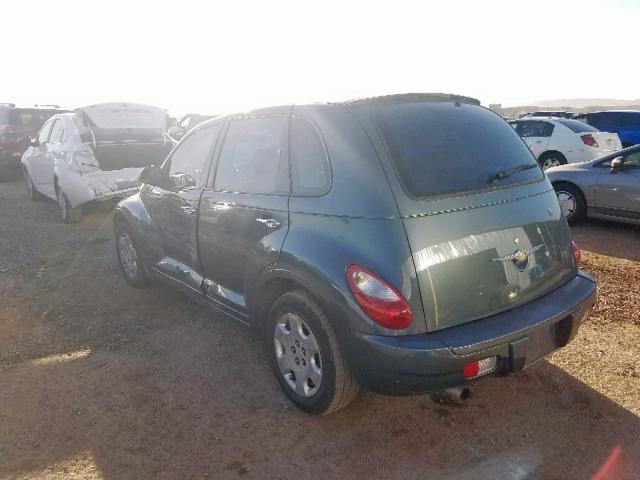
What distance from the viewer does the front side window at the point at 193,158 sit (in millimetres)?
3688

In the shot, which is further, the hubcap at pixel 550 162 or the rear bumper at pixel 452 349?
the hubcap at pixel 550 162

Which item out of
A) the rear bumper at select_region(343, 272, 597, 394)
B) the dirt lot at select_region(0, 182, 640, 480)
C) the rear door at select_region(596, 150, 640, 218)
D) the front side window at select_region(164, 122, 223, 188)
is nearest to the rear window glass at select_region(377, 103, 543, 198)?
the rear bumper at select_region(343, 272, 597, 394)

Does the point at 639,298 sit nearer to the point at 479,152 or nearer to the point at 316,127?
the point at 479,152

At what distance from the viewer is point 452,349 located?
229 cm

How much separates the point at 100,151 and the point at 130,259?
2.98 m

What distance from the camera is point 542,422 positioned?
2822mm

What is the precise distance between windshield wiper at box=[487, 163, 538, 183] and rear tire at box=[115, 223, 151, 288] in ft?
11.1

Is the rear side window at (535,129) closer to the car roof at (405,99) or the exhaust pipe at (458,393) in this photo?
the car roof at (405,99)

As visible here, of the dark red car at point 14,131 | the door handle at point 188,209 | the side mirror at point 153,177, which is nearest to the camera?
the door handle at point 188,209

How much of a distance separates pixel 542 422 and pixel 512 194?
4.40 feet

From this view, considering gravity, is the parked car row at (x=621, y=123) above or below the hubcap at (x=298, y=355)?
above

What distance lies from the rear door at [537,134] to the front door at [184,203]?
909 centimetres

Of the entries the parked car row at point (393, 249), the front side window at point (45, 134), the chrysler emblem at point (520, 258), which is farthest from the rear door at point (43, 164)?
the chrysler emblem at point (520, 258)

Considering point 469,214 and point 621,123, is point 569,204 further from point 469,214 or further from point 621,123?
point 621,123
